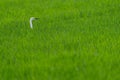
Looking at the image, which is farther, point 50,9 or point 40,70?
point 50,9

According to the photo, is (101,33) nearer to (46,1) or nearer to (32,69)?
(32,69)

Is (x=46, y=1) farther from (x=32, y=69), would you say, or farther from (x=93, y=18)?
(x=32, y=69)

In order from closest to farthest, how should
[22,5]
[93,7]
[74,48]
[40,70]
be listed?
[40,70] → [74,48] → [93,7] → [22,5]

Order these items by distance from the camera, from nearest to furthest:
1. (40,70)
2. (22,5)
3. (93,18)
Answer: (40,70)
(93,18)
(22,5)

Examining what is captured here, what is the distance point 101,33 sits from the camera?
608 centimetres

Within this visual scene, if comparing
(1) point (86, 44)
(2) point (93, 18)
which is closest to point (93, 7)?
(2) point (93, 18)

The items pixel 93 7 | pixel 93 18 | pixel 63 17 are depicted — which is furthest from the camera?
pixel 93 7

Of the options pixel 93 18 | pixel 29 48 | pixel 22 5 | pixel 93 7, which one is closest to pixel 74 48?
pixel 29 48

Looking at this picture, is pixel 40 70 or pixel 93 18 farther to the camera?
pixel 93 18

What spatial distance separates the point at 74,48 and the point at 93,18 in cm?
322

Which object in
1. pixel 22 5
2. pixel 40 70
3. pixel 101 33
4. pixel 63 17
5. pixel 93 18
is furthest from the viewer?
pixel 22 5

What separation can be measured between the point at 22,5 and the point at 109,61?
7539mm

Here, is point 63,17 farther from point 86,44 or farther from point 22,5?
point 86,44

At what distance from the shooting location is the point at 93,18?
8.20 meters
